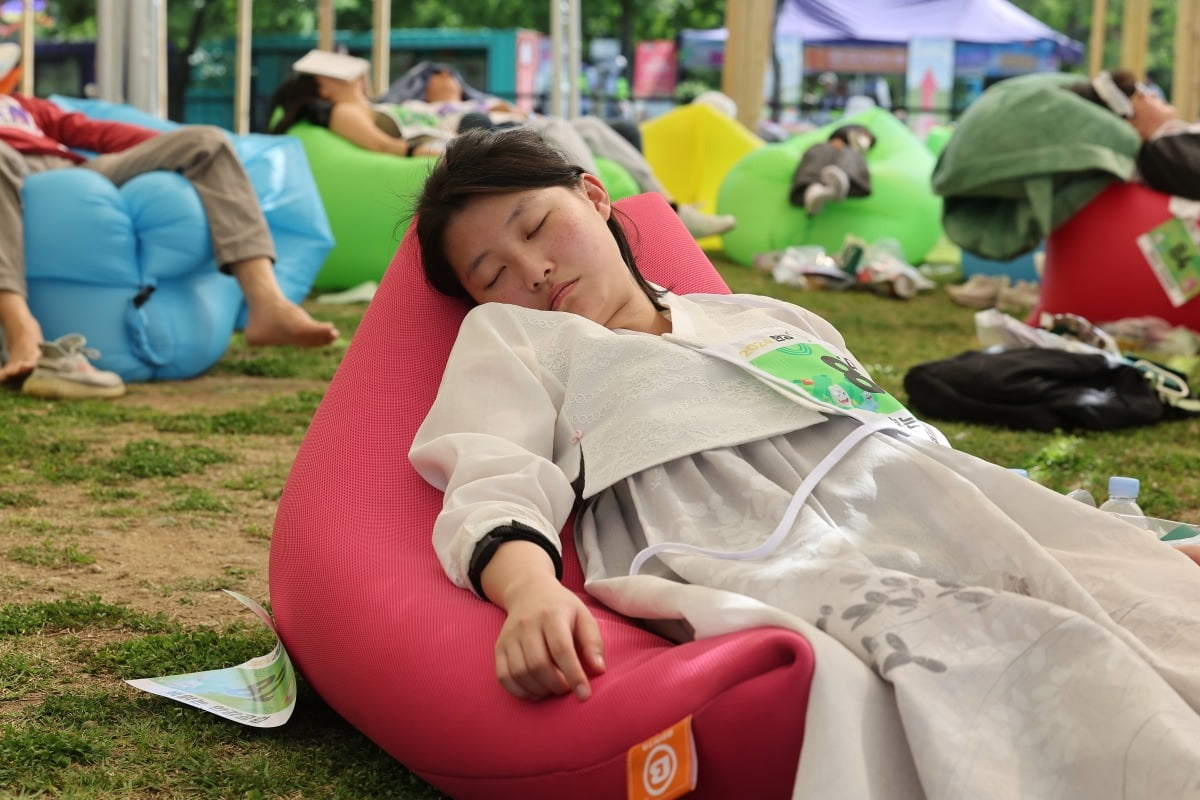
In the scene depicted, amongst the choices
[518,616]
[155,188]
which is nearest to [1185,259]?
[155,188]

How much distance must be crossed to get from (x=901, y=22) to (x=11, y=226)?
52.9 feet

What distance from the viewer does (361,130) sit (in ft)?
18.0

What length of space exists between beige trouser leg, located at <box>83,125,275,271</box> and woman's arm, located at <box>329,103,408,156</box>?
1797 mm

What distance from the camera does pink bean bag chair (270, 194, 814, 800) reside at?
110 cm

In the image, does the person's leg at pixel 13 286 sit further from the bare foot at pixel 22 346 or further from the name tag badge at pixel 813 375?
the name tag badge at pixel 813 375

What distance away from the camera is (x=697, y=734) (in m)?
1.11

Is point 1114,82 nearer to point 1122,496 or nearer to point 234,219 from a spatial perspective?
point 234,219

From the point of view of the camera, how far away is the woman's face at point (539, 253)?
164cm

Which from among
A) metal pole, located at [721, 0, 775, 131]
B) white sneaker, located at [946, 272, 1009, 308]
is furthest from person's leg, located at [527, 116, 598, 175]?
metal pole, located at [721, 0, 775, 131]

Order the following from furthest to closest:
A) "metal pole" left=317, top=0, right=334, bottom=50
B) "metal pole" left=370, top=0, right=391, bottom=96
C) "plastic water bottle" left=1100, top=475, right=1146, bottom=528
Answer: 1. "metal pole" left=370, top=0, right=391, bottom=96
2. "metal pole" left=317, top=0, right=334, bottom=50
3. "plastic water bottle" left=1100, top=475, right=1146, bottom=528

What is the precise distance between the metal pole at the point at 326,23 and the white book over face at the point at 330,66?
2.61m

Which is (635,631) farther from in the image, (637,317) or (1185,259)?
(1185,259)

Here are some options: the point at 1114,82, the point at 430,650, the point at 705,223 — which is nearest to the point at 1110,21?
the point at 705,223

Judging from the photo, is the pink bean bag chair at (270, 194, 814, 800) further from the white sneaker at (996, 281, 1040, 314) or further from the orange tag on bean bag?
the white sneaker at (996, 281, 1040, 314)
